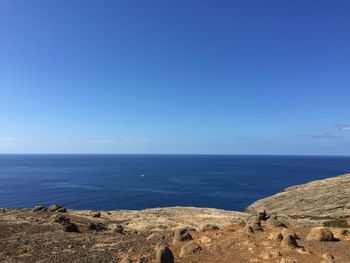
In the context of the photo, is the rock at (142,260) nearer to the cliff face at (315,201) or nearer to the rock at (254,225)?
the rock at (254,225)

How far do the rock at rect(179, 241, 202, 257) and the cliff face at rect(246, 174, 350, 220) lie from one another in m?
58.6

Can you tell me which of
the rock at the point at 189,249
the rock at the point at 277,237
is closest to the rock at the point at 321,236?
the rock at the point at 277,237

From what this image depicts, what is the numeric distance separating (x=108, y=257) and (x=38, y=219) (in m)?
25.0

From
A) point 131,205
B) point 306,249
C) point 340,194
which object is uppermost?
point 306,249

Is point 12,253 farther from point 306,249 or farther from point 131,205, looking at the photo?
point 131,205

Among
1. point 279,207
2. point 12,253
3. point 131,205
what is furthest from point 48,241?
point 131,205

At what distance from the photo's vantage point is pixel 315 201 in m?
93.6

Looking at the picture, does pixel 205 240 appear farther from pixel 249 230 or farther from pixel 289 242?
pixel 289 242

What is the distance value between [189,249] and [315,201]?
8133 centimetres

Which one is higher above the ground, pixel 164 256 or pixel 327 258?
pixel 327 258

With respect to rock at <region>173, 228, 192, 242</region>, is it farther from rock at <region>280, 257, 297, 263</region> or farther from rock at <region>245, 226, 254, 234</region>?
rock at <region>280, 257, 297, 263</region>

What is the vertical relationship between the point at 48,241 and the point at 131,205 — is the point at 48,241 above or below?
above

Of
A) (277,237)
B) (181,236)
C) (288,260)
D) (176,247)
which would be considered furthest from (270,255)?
(181,236)

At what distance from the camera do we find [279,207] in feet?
328
